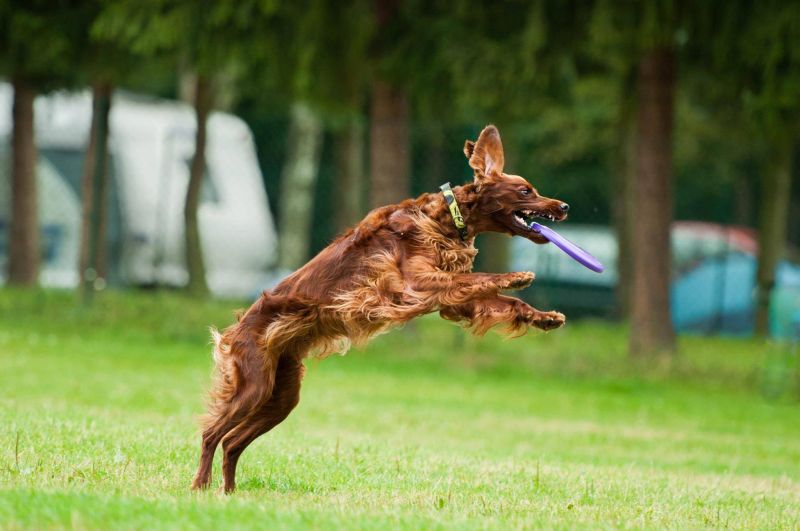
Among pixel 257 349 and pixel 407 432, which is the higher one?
pixel 257 349

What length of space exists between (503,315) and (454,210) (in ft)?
2.12

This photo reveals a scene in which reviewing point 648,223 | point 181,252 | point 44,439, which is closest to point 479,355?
point 648,223

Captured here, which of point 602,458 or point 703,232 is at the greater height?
point 703,232

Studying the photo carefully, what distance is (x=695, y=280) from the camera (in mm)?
24266

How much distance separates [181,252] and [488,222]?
50.6 feet

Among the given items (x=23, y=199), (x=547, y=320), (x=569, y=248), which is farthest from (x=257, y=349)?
Result: (x=23, y=199)

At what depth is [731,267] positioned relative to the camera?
24.5 meters

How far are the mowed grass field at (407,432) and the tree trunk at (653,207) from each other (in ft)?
1.50

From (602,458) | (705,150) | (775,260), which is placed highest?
(705,150)

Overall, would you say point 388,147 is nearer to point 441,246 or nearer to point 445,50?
point 445,50

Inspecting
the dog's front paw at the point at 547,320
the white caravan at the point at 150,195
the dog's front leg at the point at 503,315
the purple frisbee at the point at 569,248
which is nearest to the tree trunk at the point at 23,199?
the white caravan at the point at 150,195

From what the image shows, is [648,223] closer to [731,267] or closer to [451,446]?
[451,446]

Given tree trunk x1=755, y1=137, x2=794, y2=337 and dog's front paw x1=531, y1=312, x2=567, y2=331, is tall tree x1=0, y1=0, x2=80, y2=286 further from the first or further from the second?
dog's front paw x1=531, y1=312, x2=567, y2=331

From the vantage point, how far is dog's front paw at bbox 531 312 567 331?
6414 millimetres
